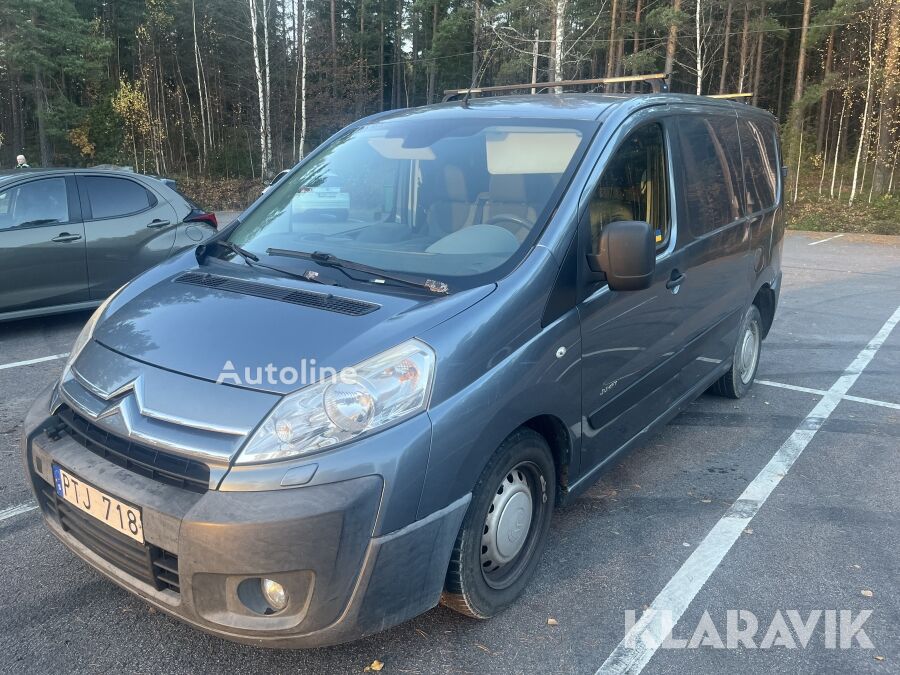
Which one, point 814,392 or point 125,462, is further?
point 814,392

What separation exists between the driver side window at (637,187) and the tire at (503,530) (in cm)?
95

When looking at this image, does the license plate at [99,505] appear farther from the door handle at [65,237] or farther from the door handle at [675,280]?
the door handle at [65,237]

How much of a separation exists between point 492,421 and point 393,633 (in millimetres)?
905

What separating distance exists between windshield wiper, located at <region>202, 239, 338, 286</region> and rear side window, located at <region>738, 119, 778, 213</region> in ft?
10.6

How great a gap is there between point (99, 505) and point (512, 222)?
1860mm

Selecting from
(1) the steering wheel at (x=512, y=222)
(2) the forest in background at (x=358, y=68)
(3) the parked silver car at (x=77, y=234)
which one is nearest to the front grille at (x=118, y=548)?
(1) the steering wheel at (x=512, y=222)

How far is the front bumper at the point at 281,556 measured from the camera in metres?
2.10

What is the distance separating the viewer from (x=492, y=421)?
2.50 meters

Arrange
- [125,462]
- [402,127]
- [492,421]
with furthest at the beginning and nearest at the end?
[402,127] < [492,421] < [125,462]

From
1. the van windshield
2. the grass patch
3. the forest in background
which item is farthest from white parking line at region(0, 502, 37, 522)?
the grass patch

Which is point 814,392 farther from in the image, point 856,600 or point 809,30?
point 809,30

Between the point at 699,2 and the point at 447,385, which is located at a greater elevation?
the point at 699,2

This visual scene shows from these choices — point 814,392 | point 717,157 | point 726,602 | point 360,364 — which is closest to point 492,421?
point 360,364

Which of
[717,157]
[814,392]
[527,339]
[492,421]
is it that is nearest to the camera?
[492,421]
